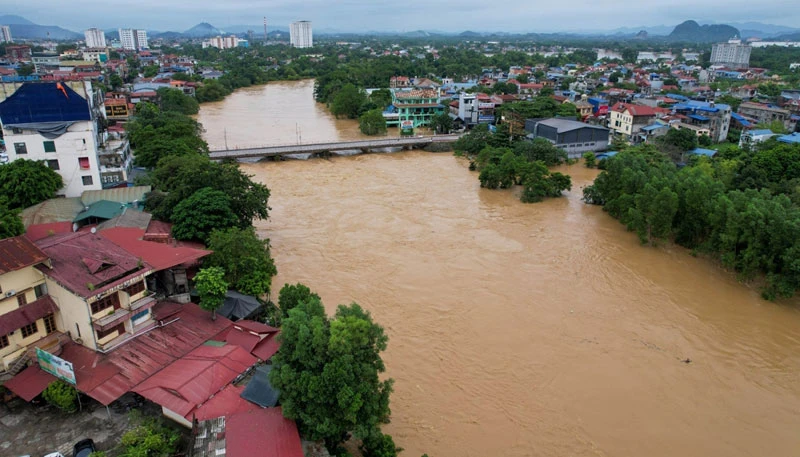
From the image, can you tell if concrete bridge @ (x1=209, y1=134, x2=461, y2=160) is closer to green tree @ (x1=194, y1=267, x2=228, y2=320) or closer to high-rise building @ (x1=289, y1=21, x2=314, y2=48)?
green tree @ (x1=194, y1=267, x2=228, y2=320)

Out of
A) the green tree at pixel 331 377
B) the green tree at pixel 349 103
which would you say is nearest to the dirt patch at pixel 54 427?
the green tree at pixel 331 377

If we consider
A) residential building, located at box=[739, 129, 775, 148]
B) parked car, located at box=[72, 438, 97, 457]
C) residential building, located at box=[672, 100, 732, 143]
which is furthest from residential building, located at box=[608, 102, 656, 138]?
parked car, located at box=[72, 438, 97, 457]

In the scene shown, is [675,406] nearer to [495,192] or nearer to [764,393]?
[764,393]

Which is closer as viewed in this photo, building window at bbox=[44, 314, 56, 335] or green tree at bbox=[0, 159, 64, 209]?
building window at bbox=[44, 314, 56, 335]

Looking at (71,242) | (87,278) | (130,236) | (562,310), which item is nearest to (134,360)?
(87,278)

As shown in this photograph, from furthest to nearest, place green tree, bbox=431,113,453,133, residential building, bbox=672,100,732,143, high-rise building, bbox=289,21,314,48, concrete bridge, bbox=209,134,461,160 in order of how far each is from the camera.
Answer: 1. high-rise building, bbox=289,21,314,48
2. green tree, bbox=431,113,453,133
3. residential building, bbox=672,100,732,143
4. concrete bridge, bbox=209,134,461,160

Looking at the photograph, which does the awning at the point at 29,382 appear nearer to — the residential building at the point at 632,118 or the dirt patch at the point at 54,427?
the dirt patch at the point at 54,427
